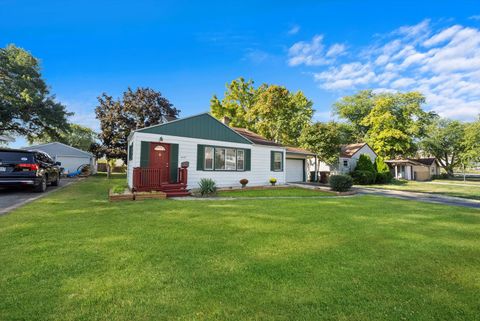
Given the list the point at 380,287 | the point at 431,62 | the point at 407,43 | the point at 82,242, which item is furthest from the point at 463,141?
the point at 82,242

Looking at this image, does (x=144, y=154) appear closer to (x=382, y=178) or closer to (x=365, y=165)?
(x=365, y=165)

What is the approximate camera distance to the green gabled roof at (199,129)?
A: 1109 cm

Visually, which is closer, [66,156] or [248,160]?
[248,160]

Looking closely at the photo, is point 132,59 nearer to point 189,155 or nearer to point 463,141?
point 189,155

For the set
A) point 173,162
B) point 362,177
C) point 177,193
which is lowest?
point 177,193

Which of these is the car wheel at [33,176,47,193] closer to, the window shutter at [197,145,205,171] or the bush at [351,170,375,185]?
the window shutter at [197,145,205,171]

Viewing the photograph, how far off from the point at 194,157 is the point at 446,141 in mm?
45089

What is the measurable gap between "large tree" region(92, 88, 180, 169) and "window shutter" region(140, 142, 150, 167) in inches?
464

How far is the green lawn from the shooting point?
7.06ft

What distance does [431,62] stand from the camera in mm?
14055

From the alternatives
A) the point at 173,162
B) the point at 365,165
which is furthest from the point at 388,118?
the point at 173,162

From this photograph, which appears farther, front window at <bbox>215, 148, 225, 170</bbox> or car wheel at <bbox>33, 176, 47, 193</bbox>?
front window at <bbox>215, 148, 225, 170</bbox>

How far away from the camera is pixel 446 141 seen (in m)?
37.3

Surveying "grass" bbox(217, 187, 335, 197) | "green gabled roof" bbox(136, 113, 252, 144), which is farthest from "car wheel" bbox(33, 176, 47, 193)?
"grass" bbox(217, 187, 335, 197)
